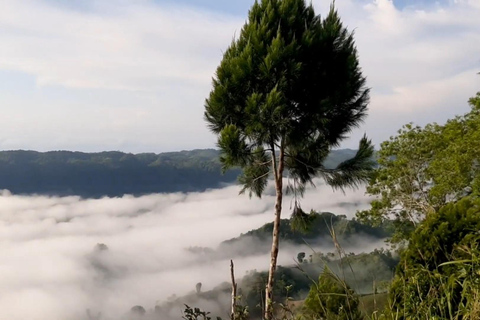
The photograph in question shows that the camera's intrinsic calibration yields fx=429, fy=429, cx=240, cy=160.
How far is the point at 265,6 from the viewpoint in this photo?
591 inches

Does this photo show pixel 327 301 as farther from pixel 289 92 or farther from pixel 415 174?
pixel 415 174

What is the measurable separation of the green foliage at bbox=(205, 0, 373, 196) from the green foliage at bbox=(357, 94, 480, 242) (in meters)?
4.41

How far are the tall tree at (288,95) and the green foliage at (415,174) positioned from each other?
432cm

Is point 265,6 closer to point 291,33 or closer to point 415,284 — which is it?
point 291,33

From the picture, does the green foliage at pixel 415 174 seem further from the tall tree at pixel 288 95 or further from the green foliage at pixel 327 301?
the green foliage at pixel 327 301

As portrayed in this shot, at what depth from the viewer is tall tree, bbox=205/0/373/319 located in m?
14.0

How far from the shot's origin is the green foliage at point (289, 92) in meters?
14.0

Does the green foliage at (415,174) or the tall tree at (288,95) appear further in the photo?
the green foliage at (415,174)

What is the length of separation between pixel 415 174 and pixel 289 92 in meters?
9.66

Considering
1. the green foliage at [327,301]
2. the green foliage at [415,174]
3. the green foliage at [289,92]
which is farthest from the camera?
the green foliage at [415,174]

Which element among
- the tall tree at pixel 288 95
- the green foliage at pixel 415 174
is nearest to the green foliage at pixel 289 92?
the tall tree at pixel 288 95

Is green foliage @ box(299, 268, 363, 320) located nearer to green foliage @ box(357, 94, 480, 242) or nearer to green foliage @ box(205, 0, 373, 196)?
green foliage @ box(205, 0, 373, 196)

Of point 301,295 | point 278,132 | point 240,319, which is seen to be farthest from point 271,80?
point 301,295

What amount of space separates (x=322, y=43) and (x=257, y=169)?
5378 mm
